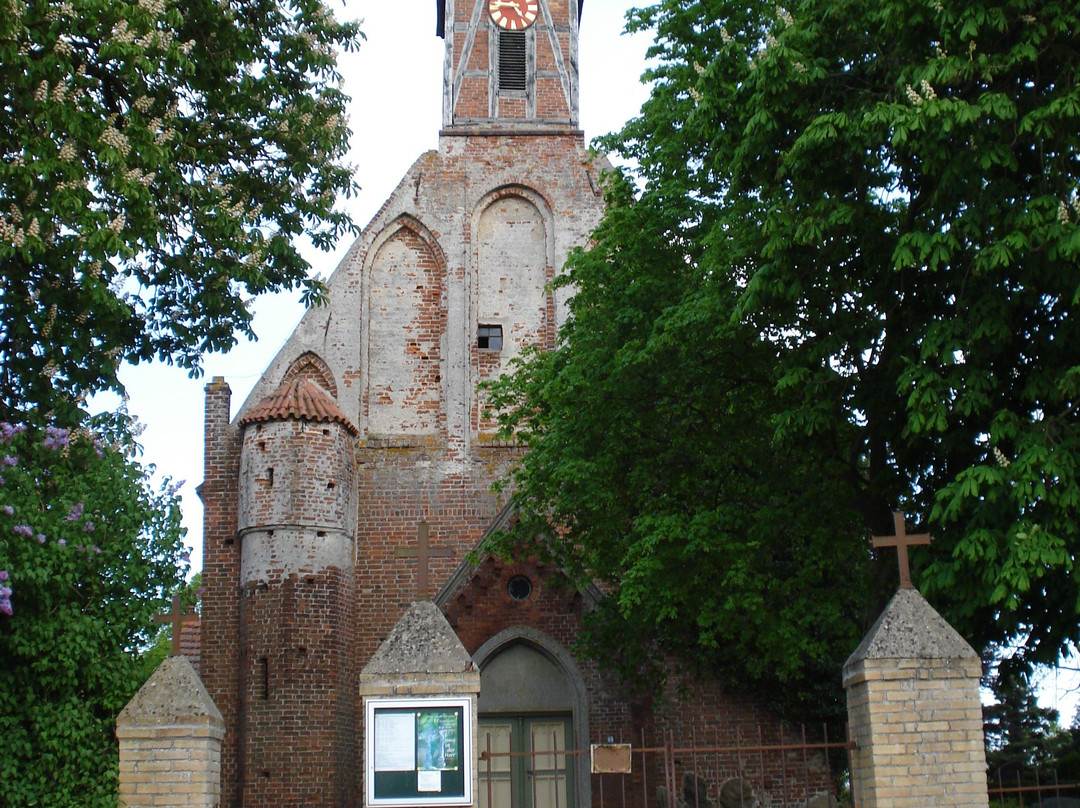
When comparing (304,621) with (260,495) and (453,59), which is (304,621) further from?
(453,59)

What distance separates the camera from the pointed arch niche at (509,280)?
72.5ft

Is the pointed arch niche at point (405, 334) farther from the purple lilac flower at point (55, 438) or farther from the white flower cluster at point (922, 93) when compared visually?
the white flower cluster at point (922, 93)

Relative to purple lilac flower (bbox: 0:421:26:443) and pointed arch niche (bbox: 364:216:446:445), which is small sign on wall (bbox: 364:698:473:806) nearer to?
purple lilac flower (bbox: 0:421:26:443)

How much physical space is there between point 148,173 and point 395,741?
6.68 m

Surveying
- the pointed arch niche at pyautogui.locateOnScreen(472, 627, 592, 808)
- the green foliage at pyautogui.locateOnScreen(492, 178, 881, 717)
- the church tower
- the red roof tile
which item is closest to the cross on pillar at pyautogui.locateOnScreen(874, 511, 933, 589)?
the green foliage at pyautogui.locateOnScreen(492, 178, 881, 717)

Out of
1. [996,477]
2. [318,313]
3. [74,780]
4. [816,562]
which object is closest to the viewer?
[996,477]

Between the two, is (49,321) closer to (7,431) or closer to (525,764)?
(7,431)

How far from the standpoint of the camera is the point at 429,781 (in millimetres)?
9062

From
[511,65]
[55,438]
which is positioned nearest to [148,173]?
[55,438]

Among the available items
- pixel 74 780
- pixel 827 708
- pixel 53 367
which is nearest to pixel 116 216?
pixel 53 367

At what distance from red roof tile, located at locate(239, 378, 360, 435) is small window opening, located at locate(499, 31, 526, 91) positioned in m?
7.89

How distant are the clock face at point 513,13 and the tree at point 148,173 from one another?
1096 cm

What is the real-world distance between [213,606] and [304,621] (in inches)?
72.5

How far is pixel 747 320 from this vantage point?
1368 centimetres
